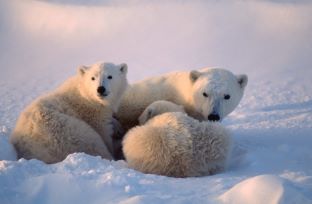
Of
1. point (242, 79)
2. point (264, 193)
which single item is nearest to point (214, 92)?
point (242, 79)

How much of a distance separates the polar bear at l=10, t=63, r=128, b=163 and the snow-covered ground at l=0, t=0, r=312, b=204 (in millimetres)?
321

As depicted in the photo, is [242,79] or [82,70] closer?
[82,70]

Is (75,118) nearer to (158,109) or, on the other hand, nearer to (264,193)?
(158,109)

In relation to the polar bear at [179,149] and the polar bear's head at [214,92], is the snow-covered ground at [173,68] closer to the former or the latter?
the polar bear at [179,149]

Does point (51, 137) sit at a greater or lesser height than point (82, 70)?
lesser

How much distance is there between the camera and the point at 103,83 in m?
5.13

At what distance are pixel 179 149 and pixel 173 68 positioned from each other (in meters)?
8.25

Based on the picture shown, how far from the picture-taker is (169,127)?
4.18 m

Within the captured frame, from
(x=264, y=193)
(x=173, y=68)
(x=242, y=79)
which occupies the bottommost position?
(x=264, y=193)

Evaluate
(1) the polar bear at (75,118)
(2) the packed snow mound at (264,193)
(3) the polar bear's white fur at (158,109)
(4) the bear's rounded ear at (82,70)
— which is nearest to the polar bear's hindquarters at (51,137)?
(1) the polar bear at (75,118)

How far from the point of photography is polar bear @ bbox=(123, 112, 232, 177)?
400 centimetres

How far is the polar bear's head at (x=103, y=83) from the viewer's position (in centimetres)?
514

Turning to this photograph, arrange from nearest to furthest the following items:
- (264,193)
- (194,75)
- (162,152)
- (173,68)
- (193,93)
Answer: (264,193), (162,152), (193,93), (194,75), (173,68)

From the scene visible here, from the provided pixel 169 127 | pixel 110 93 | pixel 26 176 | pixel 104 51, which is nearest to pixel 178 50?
pixel 104 51
